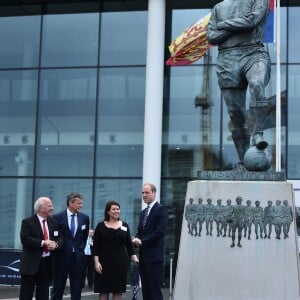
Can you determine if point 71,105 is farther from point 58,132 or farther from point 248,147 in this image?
point 248,147

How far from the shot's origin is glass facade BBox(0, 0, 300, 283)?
17953mm

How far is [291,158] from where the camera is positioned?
691 inches

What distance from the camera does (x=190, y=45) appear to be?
1669cm

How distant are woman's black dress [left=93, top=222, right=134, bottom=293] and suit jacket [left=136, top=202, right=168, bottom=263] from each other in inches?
12.1

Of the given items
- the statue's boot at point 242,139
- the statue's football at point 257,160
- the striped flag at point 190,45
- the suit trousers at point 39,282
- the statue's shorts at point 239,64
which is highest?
the striped flag at point 190,45

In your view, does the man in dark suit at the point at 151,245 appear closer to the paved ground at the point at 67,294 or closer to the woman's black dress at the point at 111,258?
the woman's black dress at the point at 111,258

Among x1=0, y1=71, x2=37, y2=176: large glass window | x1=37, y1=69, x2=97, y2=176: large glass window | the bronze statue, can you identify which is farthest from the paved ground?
the bronze statue

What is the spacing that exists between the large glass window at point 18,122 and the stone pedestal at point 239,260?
12.5 m

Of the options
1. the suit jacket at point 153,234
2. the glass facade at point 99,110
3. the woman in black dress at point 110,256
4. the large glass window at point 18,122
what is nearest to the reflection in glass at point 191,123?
the glass facade at point 99,110

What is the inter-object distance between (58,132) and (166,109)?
10.4ft

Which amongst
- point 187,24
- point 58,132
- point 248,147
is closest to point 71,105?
point 58,132

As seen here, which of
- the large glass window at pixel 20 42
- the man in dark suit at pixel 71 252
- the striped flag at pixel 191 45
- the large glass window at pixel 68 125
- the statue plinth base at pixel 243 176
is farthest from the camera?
the large glass window at pixel 20 42

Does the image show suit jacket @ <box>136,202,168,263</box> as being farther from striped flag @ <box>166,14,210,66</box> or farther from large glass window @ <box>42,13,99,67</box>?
large glass window @ <box>42,13,99,67</box>

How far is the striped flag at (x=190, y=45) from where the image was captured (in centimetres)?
1658
